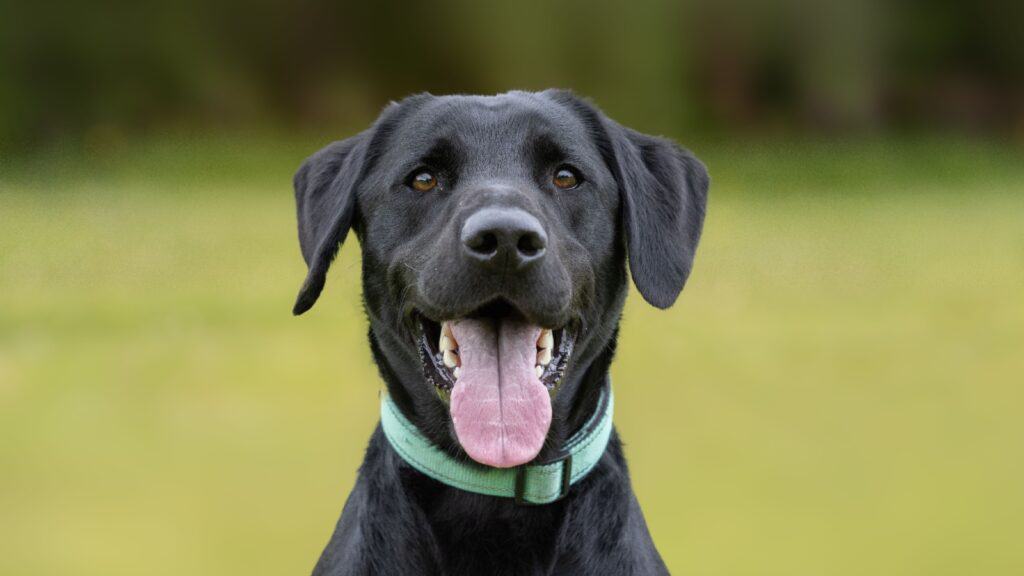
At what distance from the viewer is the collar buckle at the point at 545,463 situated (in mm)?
3246

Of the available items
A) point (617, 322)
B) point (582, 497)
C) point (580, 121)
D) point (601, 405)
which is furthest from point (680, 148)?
point (582, 497)

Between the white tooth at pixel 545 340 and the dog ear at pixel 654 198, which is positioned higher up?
the dog ear at pixel 654 198

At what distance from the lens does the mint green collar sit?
325cm

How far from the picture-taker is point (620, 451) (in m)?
3.51

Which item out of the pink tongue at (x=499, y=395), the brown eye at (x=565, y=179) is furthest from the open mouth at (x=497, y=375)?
the brown eye at (x=565, y=179)

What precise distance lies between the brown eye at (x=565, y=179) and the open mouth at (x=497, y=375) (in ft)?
1.56

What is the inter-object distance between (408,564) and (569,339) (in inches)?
31.2

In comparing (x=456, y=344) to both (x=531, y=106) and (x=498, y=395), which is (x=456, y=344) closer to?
(x=498, y=395)

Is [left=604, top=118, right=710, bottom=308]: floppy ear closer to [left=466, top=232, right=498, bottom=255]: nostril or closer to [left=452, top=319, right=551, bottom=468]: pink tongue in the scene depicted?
[left=452, top=319, right=551, bottom=468]: pink tongue

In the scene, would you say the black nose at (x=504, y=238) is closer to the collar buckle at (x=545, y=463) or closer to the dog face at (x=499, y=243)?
the dog face at (x=499, y=243)

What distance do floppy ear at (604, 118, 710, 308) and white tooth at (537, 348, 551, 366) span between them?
365mm

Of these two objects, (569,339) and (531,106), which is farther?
(531,106)

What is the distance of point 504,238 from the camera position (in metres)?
3.02

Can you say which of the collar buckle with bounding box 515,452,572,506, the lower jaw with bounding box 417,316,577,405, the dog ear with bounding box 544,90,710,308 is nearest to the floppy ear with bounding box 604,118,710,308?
the dog ear with bounding box 544,90,710,308
